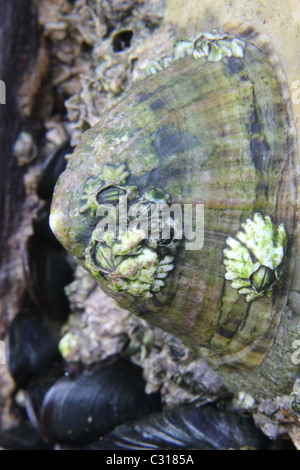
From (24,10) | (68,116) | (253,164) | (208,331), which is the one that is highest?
(24,10)

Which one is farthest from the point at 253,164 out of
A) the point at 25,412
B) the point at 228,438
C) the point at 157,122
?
the point at 25,412

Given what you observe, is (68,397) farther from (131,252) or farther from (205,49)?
(205,49)

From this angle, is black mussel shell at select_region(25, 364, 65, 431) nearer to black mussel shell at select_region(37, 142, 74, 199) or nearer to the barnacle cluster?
black mussel shell at select_region(37, 142, 74, 199)

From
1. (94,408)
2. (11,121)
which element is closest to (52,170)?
(11,121)

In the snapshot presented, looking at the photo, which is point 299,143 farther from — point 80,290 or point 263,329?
point 80,290

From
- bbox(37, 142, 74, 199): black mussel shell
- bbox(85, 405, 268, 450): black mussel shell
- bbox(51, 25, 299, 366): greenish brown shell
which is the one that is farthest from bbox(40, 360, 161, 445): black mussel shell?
bbox(37, 142, 74, 199): black mussel shell

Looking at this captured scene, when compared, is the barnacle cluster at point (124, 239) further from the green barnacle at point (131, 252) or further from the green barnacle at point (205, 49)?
the green barnacle at point (205, 49)
